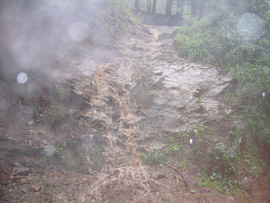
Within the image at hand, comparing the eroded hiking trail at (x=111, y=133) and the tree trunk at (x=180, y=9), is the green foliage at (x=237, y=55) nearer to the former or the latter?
the eroded hiking trail at (x=111, y=133)

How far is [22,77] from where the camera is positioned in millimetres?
4770

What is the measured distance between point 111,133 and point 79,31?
177 inches

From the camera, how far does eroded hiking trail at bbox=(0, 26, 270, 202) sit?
3.69 m

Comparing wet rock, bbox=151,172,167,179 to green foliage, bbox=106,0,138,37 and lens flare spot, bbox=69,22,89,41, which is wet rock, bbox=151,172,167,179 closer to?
lens flare spot, bbox=69,22,89,41

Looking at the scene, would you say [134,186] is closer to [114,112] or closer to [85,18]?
[114,112]

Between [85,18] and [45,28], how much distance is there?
6.85ft

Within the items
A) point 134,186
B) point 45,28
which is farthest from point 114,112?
point 45,28

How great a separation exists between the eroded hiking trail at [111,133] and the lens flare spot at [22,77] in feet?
2.04

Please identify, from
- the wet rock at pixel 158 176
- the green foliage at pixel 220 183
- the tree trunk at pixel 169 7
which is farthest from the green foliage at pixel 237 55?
the tree trunk at pixel 169 7

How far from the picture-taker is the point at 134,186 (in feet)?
12.6

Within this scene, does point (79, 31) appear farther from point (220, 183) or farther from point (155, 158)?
point (220, 183)

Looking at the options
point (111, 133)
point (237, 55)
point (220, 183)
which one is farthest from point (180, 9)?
point (220, 183)

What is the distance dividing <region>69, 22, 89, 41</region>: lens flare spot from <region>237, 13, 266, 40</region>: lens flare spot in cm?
582

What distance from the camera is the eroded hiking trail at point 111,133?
145 inches
